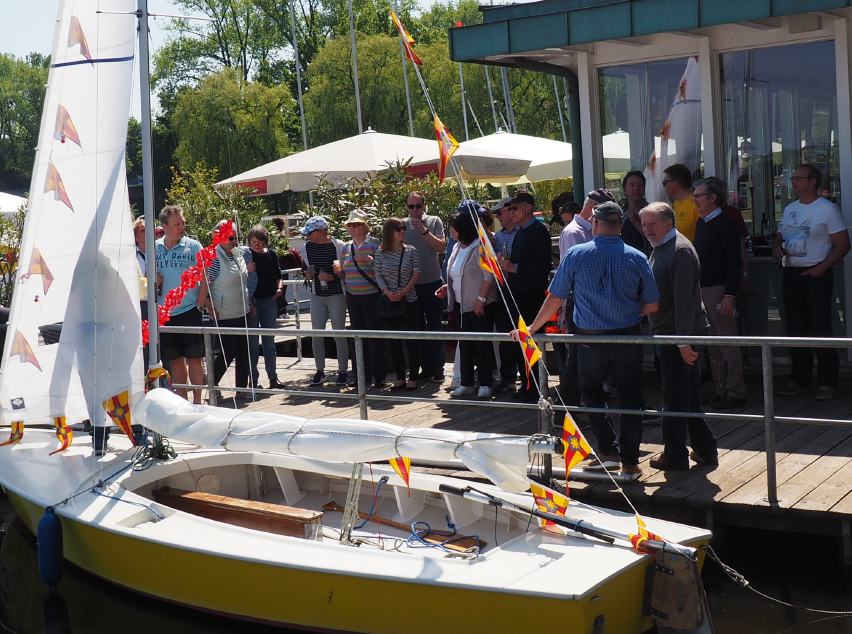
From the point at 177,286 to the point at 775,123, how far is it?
227 inches

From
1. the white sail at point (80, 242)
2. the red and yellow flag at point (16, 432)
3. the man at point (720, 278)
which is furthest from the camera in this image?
the man at point (720, 278)

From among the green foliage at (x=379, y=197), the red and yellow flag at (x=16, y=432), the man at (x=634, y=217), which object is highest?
the green foliage at (x=379, y=197)

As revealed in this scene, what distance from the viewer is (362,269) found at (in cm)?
957

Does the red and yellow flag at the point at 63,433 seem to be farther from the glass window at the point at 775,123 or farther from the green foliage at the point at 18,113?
the green foliage at the point at 18,113

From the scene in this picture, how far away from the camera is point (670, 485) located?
239 inches

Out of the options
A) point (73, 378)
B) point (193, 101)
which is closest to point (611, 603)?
point (73, 378)

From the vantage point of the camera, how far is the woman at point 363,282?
31.3 feet

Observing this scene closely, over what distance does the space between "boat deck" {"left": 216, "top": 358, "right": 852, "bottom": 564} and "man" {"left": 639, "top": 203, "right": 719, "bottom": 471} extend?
0.19 metres

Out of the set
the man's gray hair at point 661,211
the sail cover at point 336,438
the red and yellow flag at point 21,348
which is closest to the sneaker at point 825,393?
the man's gray hair at point 661,211

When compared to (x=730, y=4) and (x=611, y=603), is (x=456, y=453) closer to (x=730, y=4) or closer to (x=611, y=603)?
(x=611, y=603)

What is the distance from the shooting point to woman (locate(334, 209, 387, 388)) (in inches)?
376

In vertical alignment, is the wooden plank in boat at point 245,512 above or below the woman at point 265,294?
below

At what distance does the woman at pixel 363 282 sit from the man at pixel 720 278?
128 inches

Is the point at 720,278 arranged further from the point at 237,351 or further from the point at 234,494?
the point at 237,351
